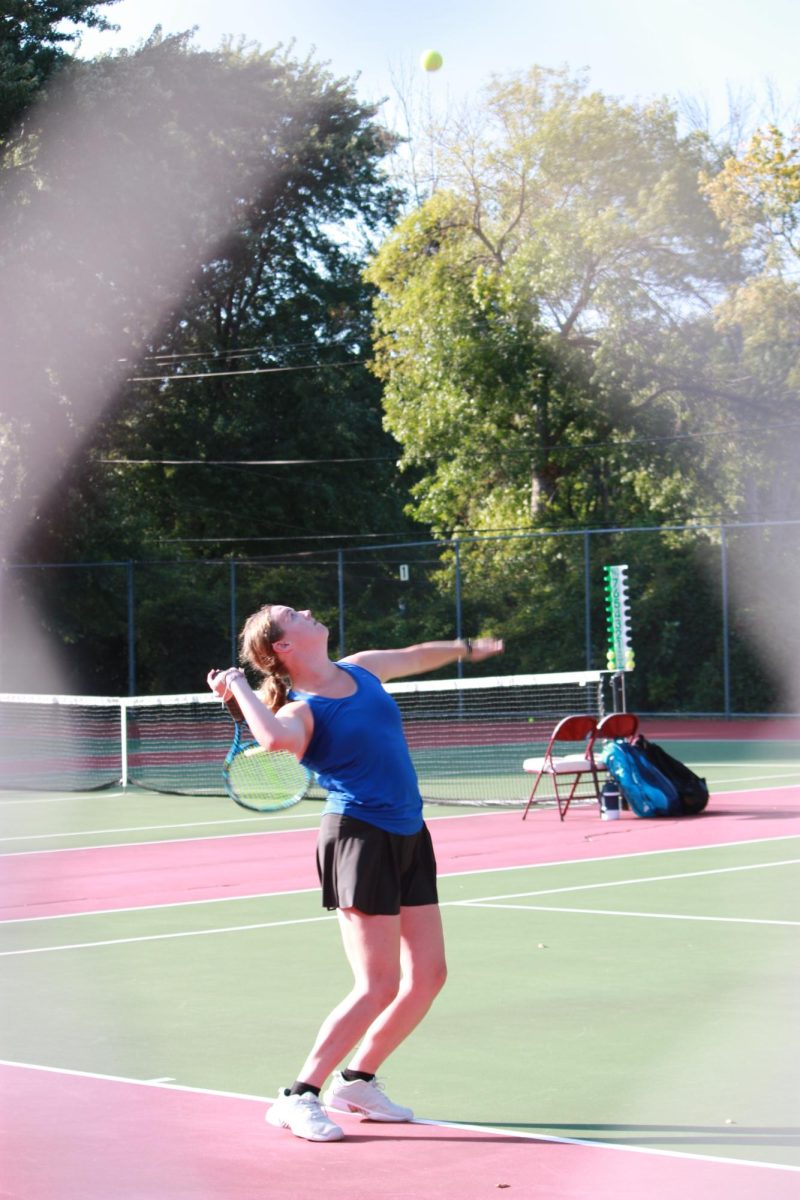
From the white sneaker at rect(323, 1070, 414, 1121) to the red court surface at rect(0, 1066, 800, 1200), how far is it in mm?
37

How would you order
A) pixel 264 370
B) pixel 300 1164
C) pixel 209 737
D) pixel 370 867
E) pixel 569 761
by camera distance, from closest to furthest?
1. pixel 300 1164
2. pixel 370 867
3. pixel 569 761
4. pixel 209 737
5. pixel 264 370

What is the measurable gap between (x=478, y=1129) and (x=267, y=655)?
4.89 feet

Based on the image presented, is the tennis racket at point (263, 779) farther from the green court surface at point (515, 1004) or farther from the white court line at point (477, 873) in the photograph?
Result: the white court line at point (477, 873)

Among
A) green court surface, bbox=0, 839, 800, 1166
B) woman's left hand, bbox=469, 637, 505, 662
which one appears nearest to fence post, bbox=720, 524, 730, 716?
green court surface, bbox=0, 839, 800, 1166

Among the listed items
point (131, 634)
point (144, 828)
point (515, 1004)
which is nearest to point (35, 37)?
point (131, 634)

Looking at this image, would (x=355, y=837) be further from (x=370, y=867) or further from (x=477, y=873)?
(x=477, y=873)

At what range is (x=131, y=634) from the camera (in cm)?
3069

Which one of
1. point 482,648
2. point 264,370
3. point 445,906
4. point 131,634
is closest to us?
point 482,648

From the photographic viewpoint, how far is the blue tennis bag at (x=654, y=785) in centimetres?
1477

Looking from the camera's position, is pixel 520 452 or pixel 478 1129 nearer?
pixel 478 1129

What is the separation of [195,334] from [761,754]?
76.9 ft

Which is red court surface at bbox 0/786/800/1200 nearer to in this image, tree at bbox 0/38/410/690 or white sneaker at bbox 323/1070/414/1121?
white sneaker at bbox 323/1070/414/1121

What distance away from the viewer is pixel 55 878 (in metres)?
12.0

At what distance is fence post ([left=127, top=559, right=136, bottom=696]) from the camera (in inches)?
1208
